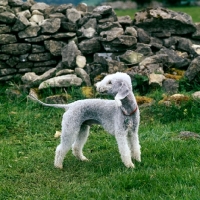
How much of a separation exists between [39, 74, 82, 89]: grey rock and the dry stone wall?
0.08ft

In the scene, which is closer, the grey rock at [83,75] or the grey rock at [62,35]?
the grey rock at [83,75]

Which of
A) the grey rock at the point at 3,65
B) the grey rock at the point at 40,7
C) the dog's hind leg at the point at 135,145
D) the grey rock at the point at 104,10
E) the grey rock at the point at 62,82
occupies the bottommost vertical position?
the grey rock at the point at 3,65

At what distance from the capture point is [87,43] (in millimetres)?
10883

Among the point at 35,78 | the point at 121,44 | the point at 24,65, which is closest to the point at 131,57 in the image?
the point at 121,44

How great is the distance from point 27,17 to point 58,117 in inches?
136

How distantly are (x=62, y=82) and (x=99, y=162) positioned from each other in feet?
11.6

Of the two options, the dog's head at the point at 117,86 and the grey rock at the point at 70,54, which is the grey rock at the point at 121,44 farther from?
the dog's head at the point at 117,86

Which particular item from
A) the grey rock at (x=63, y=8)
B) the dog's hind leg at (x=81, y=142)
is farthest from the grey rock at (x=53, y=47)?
the dog's hind leg at (x=81, y=142)

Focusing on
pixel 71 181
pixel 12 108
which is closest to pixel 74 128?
pixel 71 181

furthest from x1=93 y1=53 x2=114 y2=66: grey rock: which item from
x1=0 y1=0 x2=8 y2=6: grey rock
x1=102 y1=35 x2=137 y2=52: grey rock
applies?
x1=0 y1=0 x2=8 y2=6: grey rock

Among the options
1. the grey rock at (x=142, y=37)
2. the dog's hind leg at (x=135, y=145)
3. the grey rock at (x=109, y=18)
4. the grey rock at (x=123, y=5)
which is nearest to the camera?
the dog's hind leg at (x=135, y=145)

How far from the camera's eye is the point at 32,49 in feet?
36.6

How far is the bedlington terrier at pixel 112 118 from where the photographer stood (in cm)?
586

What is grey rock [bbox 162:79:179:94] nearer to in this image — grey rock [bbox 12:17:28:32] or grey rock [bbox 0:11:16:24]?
grey rock [bbox 12:17:28:32]
